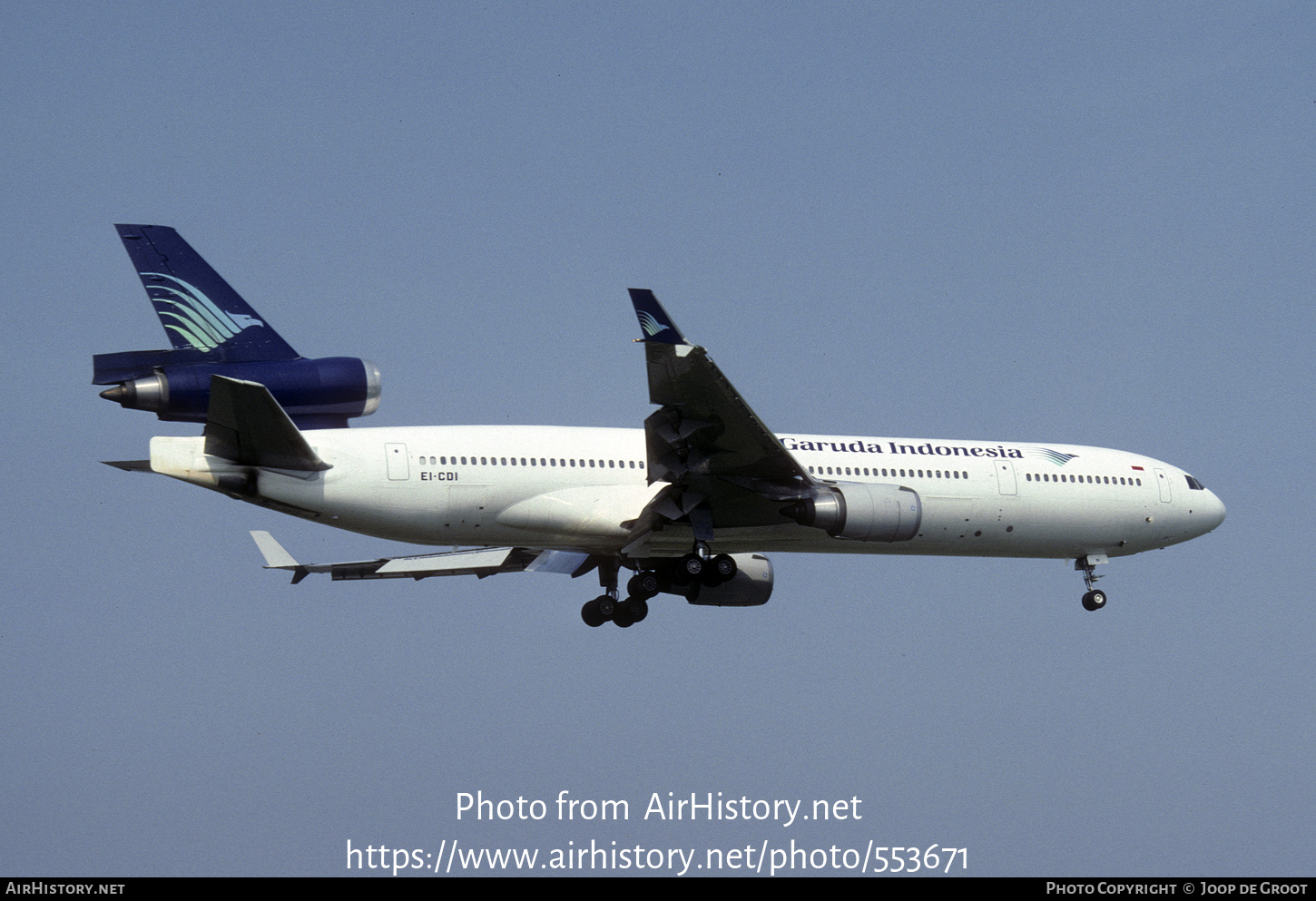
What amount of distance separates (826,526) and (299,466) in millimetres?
8686

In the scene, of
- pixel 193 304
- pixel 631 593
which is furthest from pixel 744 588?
pixel 193 304

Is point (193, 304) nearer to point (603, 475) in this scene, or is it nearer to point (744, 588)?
point (603, 475)

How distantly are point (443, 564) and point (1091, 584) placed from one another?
12.8m

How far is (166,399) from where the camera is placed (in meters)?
22.5

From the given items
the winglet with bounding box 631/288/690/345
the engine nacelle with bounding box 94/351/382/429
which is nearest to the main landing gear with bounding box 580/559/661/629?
the engine nacelle with bounding box 94/351/382/429

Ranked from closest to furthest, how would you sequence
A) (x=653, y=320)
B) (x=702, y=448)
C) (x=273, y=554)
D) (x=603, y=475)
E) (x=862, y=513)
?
(x=653, y=320) < (x=702, y=448) < (x=862, y=513) < (x=603, y=475) < (x=273, y=554)

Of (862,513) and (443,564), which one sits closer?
(862,513)

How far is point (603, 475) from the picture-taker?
25844mm

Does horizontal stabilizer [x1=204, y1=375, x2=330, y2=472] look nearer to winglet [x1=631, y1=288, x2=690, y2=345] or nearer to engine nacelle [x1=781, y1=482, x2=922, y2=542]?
winglet [x1=631, y1=288, x2=690, y2=345]

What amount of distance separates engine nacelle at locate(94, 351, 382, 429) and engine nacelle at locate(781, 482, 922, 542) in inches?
294
